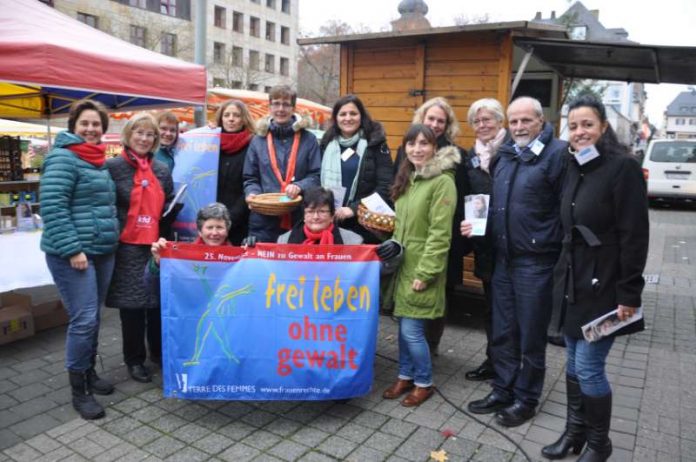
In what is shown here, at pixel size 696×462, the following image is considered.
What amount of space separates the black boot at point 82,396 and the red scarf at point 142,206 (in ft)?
3.06

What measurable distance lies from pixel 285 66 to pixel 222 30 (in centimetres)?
890

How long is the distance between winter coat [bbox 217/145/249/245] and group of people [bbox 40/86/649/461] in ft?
0.04

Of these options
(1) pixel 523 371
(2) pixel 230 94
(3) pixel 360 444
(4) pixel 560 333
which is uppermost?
(2) pixel 230 94

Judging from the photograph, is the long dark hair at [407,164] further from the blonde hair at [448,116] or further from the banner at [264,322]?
the banner at [264,322]

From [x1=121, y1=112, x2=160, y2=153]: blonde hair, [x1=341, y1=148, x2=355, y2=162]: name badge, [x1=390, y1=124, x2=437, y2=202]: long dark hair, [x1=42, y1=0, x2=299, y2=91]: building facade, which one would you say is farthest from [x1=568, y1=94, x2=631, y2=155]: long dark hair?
[x1=42, y1=0, x2=299, y2=91]: building facade

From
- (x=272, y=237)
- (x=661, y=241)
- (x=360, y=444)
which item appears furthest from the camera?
(x=661, y=241)

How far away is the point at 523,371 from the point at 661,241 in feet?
28.8

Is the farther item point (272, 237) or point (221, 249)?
point (272, 237)

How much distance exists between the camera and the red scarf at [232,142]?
4.33 metres

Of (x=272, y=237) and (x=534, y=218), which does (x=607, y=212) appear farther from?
(x=272, y=237)

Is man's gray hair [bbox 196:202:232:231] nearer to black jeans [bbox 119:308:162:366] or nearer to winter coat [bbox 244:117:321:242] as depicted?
winter coat [bbox 244:117:321:242]

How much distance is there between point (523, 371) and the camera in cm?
351

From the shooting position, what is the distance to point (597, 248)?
272 cm

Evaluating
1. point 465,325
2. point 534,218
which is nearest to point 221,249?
point 534,218
